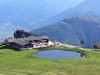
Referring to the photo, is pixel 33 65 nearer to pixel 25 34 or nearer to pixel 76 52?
pixel 76 52

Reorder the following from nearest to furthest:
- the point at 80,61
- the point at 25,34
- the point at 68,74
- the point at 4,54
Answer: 1. the point at 68,74
2. the point at 80,61
3. the point at 4,54
4. the point at 25,34

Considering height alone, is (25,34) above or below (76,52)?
above

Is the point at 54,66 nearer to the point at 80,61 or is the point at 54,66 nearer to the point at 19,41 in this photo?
the point at 80,61

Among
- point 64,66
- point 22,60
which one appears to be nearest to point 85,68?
point 64,66

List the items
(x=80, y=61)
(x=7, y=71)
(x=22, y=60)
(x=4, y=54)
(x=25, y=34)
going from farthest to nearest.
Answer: (x=25, y=34)
(x=4, y=54)
(x=22, y=60)
(x=80, y=61)
(x=7, y=71)

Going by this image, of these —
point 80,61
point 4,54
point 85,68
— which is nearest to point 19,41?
point 4,54

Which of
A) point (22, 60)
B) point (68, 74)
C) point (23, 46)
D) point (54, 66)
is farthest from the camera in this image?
point (23, 46)

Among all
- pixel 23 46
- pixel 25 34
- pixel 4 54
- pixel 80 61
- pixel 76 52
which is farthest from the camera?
pixel 25 34

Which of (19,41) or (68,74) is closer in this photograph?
(68,74)

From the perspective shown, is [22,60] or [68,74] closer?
[68,74]
